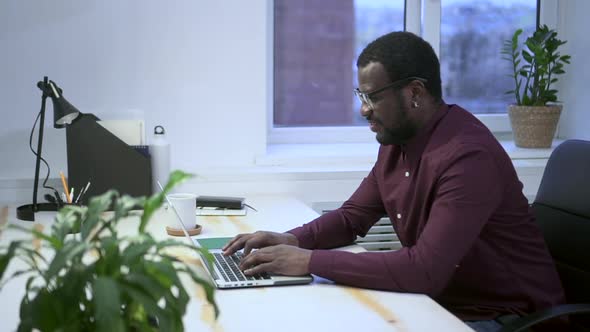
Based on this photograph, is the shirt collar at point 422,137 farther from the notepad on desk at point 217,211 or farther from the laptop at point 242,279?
the notepad on desk at point 217,211

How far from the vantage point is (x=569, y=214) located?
1854 millimetres

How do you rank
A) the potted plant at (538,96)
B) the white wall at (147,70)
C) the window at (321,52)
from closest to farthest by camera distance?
the white wall at (147,70) < the potted plant at (538,96) < the window at (321,52)

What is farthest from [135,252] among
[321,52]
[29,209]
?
[321,52]

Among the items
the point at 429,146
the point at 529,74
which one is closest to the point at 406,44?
the point at 429,146

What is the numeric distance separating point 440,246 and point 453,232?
0.04 meters

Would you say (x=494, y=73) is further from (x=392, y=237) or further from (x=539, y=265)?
(x=539, y=265)

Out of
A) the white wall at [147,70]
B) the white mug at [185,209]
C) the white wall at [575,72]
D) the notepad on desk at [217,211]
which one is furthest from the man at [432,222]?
the white wall at [575,72]

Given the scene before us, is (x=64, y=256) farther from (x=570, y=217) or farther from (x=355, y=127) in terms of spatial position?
(x=355, y=127)

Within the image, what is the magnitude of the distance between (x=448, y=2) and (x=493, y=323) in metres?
1.90

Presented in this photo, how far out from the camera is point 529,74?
3.10 meters

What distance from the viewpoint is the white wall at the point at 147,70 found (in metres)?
2.53

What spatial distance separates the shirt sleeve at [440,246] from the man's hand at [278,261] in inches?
0.9

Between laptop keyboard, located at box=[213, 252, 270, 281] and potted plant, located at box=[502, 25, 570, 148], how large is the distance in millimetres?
1741

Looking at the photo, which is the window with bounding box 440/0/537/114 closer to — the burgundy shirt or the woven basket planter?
the woven basket planter
